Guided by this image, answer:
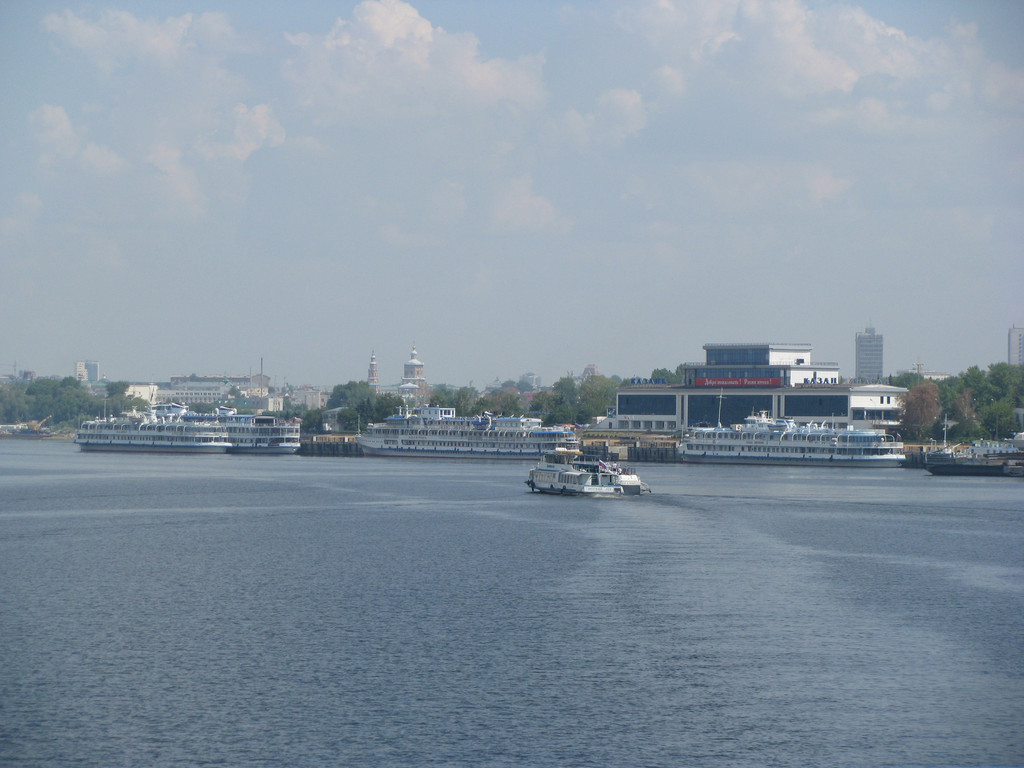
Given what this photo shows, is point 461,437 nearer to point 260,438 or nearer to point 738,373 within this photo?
point 260,438

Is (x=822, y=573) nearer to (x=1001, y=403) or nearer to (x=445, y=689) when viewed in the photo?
(x=445, y=689)

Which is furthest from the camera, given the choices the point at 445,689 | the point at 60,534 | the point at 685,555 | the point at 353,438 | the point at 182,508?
the point at 353,438

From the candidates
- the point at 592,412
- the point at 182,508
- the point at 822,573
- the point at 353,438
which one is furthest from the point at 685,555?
the point at 592,412

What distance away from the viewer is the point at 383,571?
47.8 metres

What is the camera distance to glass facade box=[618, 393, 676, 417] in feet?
534

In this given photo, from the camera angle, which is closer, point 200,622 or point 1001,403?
point 200,622

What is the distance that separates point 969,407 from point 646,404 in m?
42.8

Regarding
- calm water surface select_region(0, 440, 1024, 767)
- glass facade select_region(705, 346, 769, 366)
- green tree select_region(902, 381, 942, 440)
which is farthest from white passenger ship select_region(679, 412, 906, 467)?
calm water surface select_region(0, 440, 1024, 767)

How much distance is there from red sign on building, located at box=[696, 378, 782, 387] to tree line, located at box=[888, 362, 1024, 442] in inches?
663

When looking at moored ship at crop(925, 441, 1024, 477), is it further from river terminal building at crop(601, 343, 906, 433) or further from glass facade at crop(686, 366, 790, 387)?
glass facade at crop(686, 366, 790, 387)

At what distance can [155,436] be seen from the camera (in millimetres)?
158000

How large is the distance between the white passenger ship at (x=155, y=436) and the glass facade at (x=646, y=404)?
5572cm

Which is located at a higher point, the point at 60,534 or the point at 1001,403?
the point at 1001,403

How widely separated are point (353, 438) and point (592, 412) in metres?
41.5
